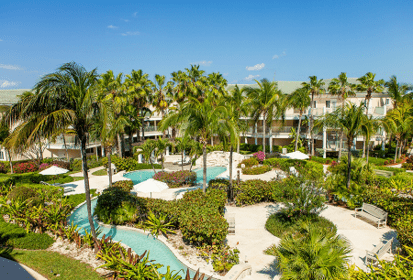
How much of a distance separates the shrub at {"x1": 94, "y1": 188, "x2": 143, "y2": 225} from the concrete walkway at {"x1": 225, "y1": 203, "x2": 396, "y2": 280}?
16.6 feet

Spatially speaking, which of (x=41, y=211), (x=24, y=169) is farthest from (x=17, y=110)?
(x=24, y=169)

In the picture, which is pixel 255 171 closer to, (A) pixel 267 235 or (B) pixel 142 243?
(A) pixel 267 235

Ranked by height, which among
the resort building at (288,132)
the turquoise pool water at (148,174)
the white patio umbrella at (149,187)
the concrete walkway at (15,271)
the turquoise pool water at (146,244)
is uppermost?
the resort building at (288,132)

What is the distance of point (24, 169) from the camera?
2791cm

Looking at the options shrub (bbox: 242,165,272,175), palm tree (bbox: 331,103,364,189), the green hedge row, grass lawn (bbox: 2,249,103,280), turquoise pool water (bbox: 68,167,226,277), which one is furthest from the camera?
shrub (bbox: 242,165,272,175)

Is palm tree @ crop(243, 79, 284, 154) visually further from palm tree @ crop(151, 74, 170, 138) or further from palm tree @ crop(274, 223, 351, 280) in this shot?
palm tree @ crop(274, 223, 351, 280)

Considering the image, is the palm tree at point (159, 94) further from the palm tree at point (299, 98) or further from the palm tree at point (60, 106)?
the palm tree at point (60, 106)

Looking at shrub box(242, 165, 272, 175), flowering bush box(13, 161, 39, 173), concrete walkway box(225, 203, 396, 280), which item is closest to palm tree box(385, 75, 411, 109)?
shrub box(242, 165, 272, 175)

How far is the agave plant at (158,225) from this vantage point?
38.1ft

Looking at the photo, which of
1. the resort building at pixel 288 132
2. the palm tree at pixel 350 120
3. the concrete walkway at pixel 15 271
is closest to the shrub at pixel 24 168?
the resort building at pixel 288 132

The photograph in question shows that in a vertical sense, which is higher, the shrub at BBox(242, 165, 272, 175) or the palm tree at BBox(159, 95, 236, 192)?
the palm tree at BBox(159, 95, 236, 192)

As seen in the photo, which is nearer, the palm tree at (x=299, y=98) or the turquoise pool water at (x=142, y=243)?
the turquoise pool water at (x=142, y=243)

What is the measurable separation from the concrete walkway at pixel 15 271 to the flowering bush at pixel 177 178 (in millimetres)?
12572

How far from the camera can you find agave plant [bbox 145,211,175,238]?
11.6 m
